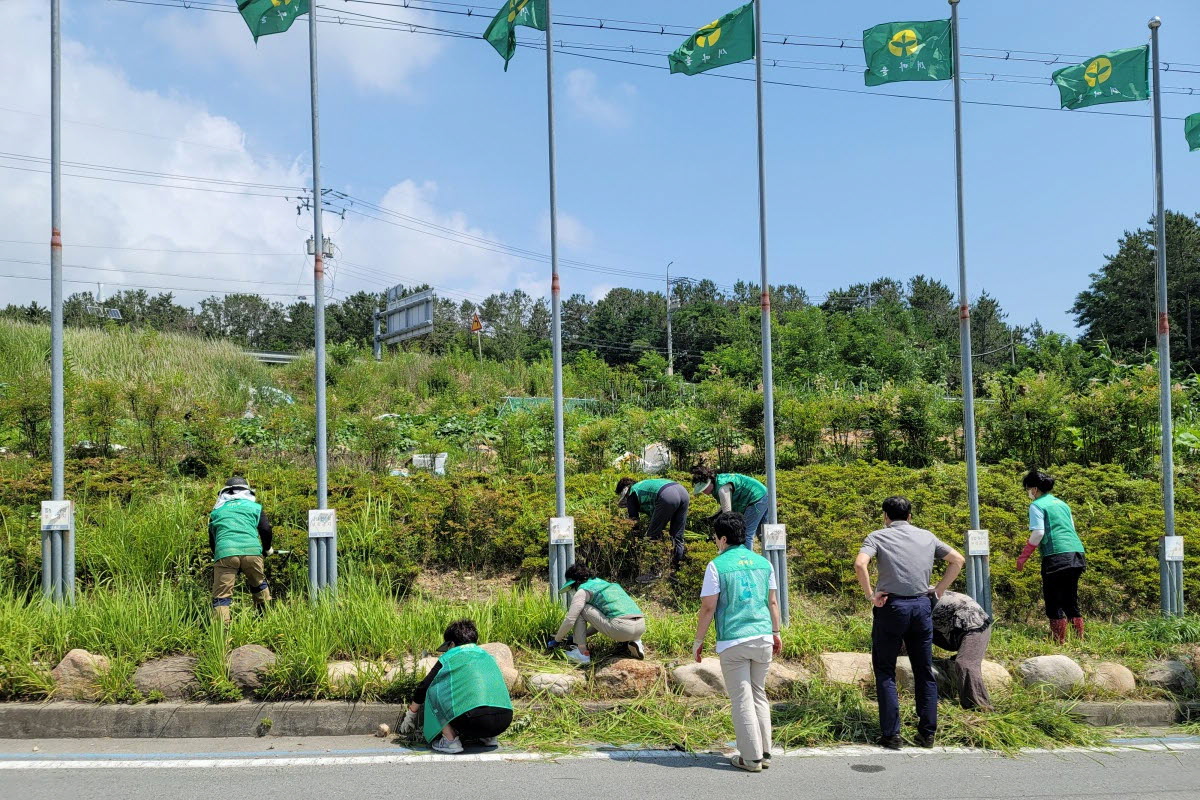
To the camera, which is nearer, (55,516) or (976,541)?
(55,516)

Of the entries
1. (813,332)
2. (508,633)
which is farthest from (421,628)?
(813,332)

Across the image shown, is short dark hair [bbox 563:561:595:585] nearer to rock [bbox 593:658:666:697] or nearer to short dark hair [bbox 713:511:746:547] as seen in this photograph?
rock [bbox 593:658:666:697]

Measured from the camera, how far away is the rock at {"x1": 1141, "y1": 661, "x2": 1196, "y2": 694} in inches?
282

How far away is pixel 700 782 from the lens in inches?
216

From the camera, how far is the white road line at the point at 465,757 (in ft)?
18.9

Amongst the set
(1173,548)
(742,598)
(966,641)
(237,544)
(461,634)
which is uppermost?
(237,544)

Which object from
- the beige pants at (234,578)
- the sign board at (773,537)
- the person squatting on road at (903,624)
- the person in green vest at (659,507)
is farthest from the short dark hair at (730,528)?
the beige pants at (234,578)

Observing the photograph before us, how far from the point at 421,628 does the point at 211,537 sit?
240 centimetres

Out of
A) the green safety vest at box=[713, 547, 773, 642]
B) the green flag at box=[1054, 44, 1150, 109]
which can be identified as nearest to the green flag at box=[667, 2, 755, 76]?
the green flag at box=[1054, 44, 1150, 109]

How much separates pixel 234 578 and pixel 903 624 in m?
6.00

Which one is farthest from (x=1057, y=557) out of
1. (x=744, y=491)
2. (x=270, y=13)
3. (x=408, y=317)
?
(x=408, y=317)

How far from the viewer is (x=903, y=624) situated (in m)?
6.16

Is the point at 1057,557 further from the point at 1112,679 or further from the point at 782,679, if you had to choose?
the point at 782,679

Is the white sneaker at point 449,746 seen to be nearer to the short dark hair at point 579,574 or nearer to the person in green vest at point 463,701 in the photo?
the person in green vest at point 463,701
